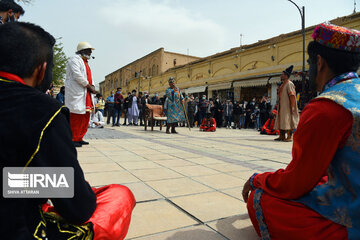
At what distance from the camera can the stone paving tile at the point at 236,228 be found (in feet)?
5.34

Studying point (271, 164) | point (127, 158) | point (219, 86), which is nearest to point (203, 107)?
point (219, 86)

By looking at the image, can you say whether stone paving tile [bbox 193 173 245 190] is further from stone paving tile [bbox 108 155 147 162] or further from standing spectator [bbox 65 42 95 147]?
standing spectator [bbox 65 42 95 147]

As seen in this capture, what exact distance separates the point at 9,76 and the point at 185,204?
1615 mm

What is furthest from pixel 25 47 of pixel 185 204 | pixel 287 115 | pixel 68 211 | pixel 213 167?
pixel 287 115

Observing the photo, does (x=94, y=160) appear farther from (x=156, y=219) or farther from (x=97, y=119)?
(x=97, y=119)

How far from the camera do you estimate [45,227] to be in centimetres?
95

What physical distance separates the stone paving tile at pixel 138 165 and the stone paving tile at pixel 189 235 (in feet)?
5.87

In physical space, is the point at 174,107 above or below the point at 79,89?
below

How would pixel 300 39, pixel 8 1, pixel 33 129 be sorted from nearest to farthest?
pixel 33 129 → pixel 8 1 → pixel 300 39

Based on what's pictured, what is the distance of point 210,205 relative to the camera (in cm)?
211

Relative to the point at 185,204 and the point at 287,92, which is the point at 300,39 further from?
the point at 185,204

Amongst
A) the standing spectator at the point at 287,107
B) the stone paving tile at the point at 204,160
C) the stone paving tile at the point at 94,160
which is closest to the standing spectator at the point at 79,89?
the stone paving tile at the point at 94,160

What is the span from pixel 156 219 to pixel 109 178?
1166 millimetres

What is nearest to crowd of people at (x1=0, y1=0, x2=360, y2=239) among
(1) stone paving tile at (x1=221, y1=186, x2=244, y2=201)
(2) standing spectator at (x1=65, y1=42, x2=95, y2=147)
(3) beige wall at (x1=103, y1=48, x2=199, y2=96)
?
(1) stone paving tile at (x1=221, y1=186, x2=244, y2=201)
